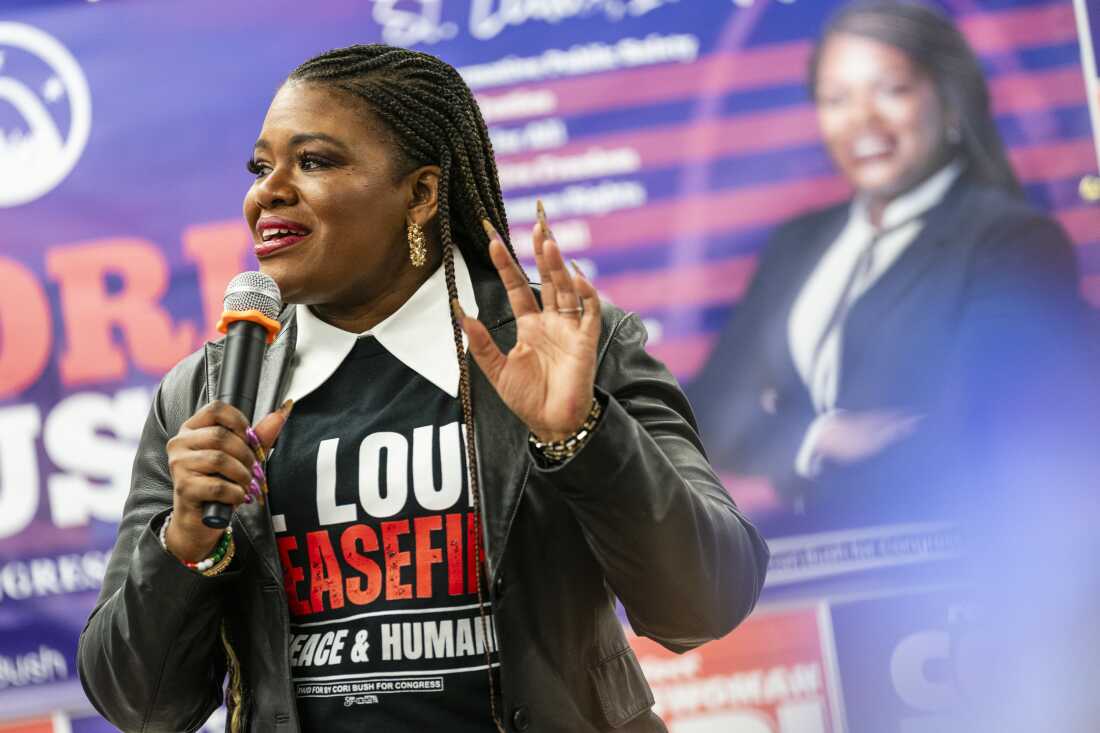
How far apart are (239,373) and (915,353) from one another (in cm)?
217

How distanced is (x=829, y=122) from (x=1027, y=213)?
0.55 meters

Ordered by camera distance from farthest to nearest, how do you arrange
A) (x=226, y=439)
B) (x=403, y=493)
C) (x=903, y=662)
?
(x=903, y=662)
(x=403, y=493)
(x=226, y=439)

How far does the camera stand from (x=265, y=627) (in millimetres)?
1494

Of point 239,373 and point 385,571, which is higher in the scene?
point 239,373

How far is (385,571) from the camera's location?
4.83 feet

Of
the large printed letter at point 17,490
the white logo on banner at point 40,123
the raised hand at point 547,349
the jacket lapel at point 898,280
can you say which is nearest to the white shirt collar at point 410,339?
the raised hand at point 547,349

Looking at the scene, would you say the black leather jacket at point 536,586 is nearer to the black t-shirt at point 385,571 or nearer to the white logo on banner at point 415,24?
the black t-shirt at point 385,571

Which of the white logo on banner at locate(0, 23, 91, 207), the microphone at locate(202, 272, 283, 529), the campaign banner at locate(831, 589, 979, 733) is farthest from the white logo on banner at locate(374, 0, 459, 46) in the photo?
the microphone at locate(202, 272, 283, 529)

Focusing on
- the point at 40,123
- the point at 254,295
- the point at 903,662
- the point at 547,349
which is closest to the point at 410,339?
the point at 254,295

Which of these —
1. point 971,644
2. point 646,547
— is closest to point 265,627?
point 646,547

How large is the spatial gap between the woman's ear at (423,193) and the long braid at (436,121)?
0.01 metres

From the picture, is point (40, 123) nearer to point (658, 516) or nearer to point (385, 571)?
point (385, 571)

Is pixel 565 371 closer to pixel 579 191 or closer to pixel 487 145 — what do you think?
pixel 487 145

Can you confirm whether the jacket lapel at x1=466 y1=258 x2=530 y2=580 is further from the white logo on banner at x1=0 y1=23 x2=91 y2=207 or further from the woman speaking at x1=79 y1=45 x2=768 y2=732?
the white logo on banner at x1=0 y1=23 x2=91 y2=207
